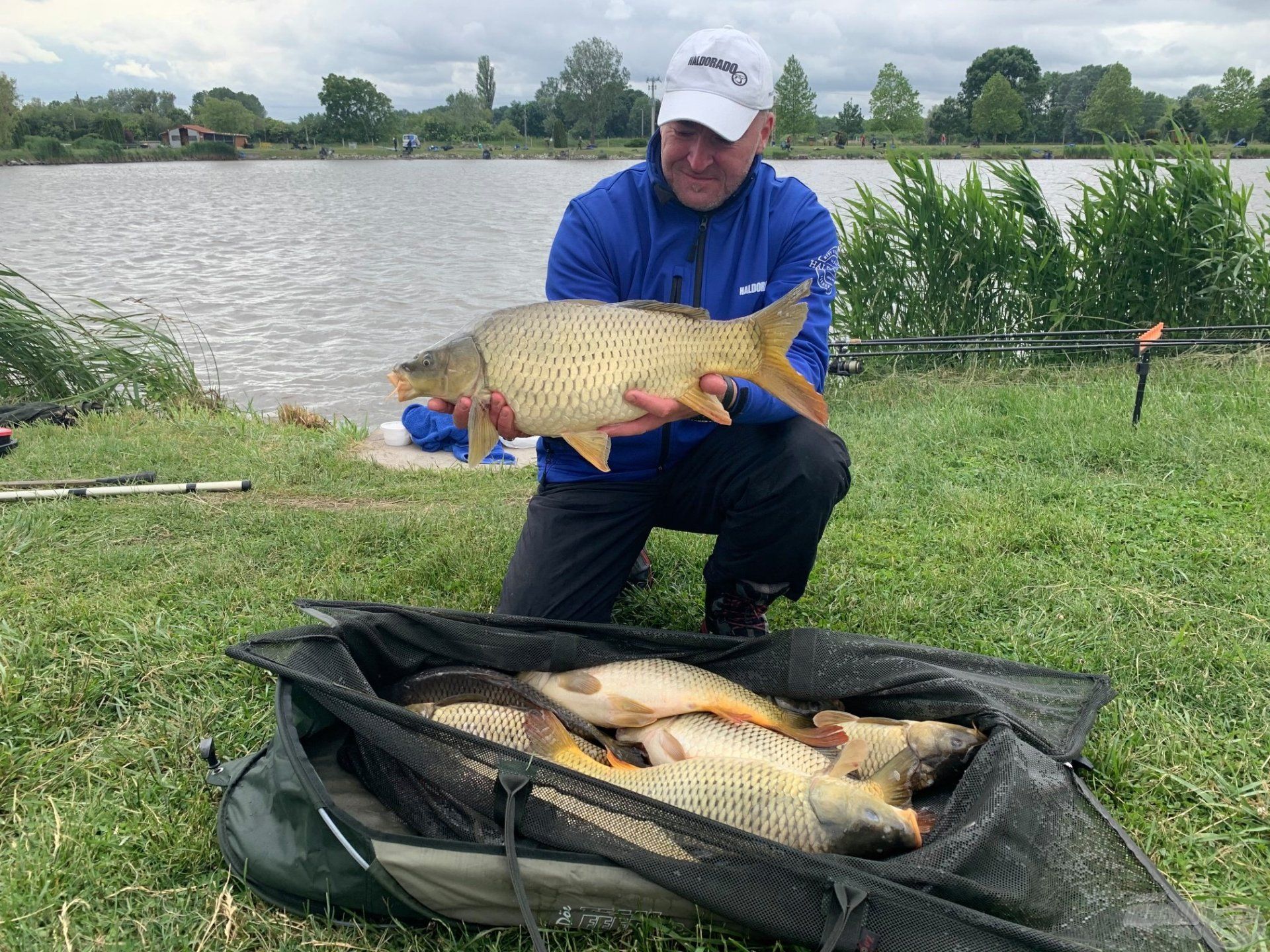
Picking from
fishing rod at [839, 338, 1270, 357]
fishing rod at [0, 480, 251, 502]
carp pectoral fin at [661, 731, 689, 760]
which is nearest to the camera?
carp pectoral fin at [661, 731, 689, 760]

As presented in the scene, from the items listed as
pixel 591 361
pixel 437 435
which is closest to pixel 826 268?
pixel 591 361

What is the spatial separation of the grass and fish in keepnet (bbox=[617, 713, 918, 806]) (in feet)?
1.08

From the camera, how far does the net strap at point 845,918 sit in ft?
3.55

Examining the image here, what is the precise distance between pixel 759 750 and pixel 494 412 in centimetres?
69

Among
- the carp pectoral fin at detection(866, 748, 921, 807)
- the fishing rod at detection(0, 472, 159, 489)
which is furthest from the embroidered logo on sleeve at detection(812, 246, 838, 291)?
the fishing rod at detection(0, 472, 159, 489)

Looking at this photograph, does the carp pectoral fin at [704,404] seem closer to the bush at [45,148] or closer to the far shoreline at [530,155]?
the far shoreline at [530,155]

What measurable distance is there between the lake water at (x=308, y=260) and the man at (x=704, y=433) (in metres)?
3.74

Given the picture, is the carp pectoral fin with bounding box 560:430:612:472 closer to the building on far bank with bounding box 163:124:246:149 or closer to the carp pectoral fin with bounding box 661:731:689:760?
the carp pectoral fin with bounding box 661:731:689:760

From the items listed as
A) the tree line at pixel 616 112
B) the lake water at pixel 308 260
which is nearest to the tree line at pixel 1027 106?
the tree line at pixel 616 112

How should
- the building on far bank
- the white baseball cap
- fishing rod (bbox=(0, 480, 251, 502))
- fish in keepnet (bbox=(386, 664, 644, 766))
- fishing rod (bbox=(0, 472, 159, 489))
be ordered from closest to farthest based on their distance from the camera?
fish in keepnet (bbox=(386, 664, 644, 766)) < the white baseball cap < fishing rod (bbox=(0, 480, 251, 502)) < fishing rod (bbox=(0, 472, 159, 489)) < the building on far bank

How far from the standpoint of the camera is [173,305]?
30.6 ft

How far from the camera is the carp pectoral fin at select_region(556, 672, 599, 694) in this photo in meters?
1.66

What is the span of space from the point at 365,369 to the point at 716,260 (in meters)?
5.69

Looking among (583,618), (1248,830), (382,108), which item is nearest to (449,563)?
(583,618)
